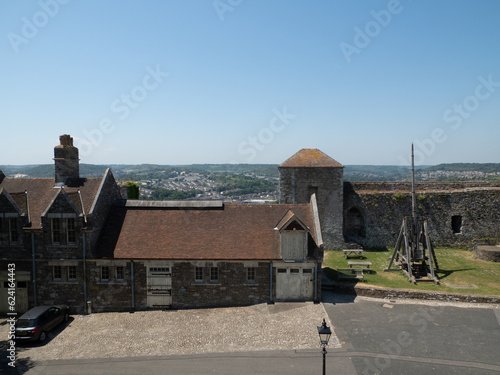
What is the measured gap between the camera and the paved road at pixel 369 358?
13.9 meters

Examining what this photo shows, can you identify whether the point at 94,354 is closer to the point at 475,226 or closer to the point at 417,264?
the point at 417,264

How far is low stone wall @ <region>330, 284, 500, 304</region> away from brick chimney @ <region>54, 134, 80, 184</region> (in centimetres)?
1910

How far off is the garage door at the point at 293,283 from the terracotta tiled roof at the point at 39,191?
39.0 ft

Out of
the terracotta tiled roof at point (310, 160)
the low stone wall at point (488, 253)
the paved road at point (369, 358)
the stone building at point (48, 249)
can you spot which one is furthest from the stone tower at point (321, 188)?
the stone building at point (48, 249)

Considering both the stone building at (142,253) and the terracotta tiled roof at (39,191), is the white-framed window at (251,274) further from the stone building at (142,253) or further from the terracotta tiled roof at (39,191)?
the terracotta tiled roof at (39,191)

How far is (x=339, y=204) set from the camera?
32531mm

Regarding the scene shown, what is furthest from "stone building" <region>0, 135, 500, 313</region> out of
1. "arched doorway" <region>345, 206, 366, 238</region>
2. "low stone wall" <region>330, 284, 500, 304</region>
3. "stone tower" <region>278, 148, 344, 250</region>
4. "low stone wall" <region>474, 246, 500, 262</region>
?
"low stone wall" <region>474, 246, 500, 262</region>

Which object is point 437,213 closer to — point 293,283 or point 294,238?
point 294,238

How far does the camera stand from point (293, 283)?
20.2 m

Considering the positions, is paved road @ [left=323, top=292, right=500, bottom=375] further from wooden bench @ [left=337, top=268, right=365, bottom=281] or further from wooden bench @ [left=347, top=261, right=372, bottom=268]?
wooden bench @ [left=347, top=261, right=372, bottom=268]

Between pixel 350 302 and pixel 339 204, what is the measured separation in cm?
1331

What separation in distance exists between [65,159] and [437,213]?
32.2 metres

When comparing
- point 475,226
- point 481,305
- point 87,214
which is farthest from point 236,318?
point 475,226

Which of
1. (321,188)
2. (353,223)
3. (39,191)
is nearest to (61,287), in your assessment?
(39,191)
